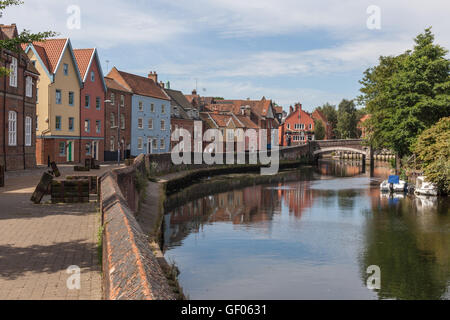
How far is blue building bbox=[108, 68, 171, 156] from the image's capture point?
59719mm

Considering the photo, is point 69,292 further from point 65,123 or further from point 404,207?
point 65,123

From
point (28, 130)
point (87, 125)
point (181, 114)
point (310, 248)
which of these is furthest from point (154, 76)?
point (310, 248)

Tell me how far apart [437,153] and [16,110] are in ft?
99.1

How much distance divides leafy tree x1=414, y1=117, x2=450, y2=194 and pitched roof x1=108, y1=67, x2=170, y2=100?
116 ft

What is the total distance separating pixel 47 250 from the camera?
10.2 m

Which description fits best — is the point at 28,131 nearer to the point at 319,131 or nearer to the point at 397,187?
the point at 397,187

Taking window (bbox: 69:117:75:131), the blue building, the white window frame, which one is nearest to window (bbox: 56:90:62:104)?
window (bbox: 69:117:75:131)

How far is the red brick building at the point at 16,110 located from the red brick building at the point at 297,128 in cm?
7851

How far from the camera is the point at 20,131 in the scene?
32.4 meters

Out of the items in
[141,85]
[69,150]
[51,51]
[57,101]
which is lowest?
[69,150]

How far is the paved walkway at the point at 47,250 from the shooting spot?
7.66 m

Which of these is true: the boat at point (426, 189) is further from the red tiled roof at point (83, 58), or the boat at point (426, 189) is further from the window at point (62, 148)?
the red tiled roof at point (83, 58)

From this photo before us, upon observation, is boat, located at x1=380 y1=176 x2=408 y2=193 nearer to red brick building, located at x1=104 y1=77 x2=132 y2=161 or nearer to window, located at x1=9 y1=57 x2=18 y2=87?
red brick building, located at x1=104 y1=77 x2=132 y2=161
